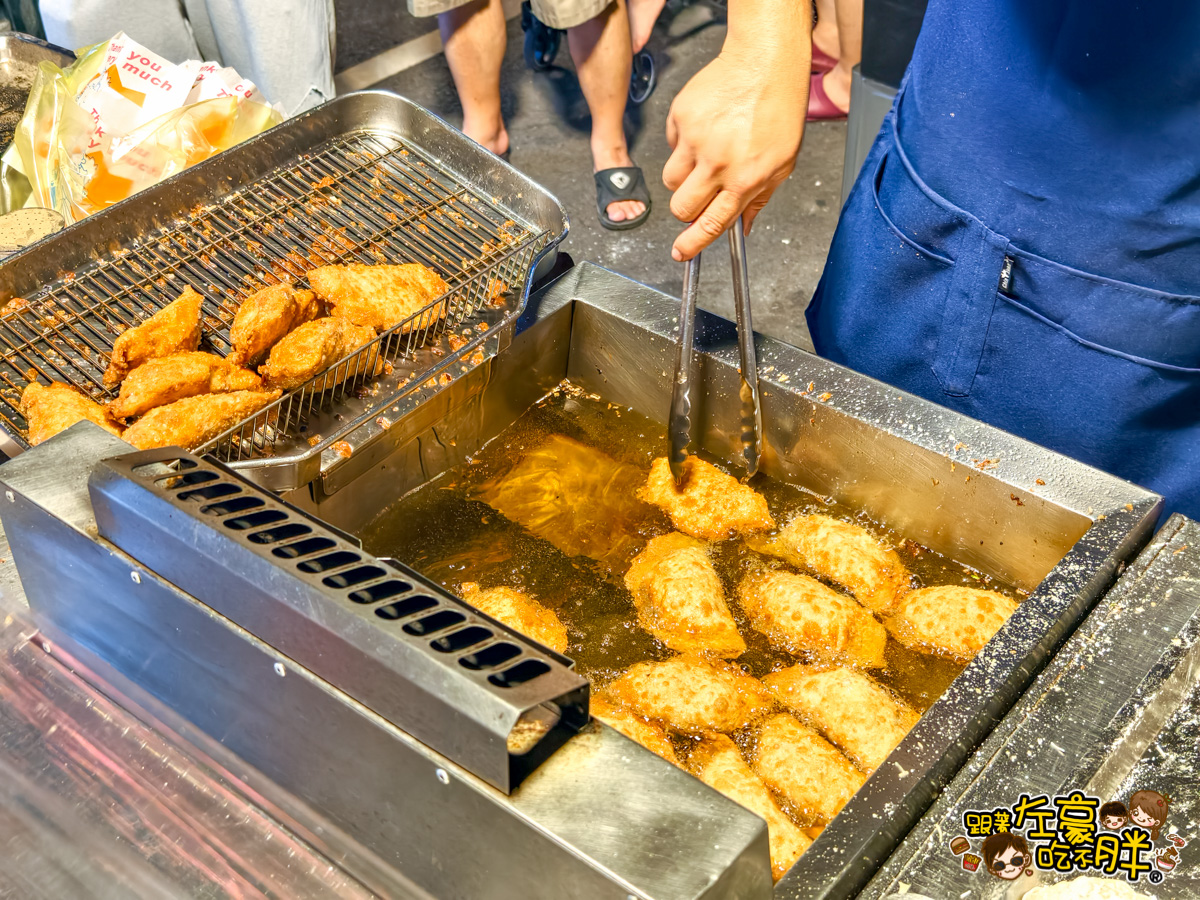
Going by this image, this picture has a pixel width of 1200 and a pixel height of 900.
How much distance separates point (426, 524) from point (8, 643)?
70 centimetres

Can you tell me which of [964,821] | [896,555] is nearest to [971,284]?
[896,555]

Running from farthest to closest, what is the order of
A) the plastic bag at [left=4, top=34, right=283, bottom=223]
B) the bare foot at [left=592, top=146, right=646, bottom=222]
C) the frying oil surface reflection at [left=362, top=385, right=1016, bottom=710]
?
the bare foot at [left=592, top=146, right=646, bottom=222] → the plastic bag at [left=4, top=34, right=283, bottom=223] → the frying oil surface reflection at [left=362, top=385, right=1016, bottom=710]

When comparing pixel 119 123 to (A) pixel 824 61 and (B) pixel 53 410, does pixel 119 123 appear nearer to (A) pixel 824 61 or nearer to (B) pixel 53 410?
(B) pixel 53 410

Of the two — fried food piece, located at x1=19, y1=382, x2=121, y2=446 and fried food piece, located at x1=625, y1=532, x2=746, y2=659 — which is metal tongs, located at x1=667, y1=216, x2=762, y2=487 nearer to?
fried food piece, located at x1=625, y1=532, x2=746, y2=659

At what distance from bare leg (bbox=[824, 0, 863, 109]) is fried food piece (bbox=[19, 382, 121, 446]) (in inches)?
164

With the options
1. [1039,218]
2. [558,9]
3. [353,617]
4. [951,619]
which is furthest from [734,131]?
[558,9]

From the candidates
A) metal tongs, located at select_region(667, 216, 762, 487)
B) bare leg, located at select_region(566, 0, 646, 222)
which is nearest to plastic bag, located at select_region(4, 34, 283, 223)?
metal tongs, located at select_region(667, 216, 762, 487)

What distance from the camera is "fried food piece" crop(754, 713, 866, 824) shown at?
1.48 m

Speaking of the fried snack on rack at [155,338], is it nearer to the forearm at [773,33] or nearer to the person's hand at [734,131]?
the person's hand at [734,131]

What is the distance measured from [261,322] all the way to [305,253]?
33 centimetres

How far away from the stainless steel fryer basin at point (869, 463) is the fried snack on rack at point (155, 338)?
37 cm

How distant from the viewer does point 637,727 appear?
60.1 inches

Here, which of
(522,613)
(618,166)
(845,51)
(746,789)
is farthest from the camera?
(845,51)

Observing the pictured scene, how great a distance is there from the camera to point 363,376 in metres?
1.85
